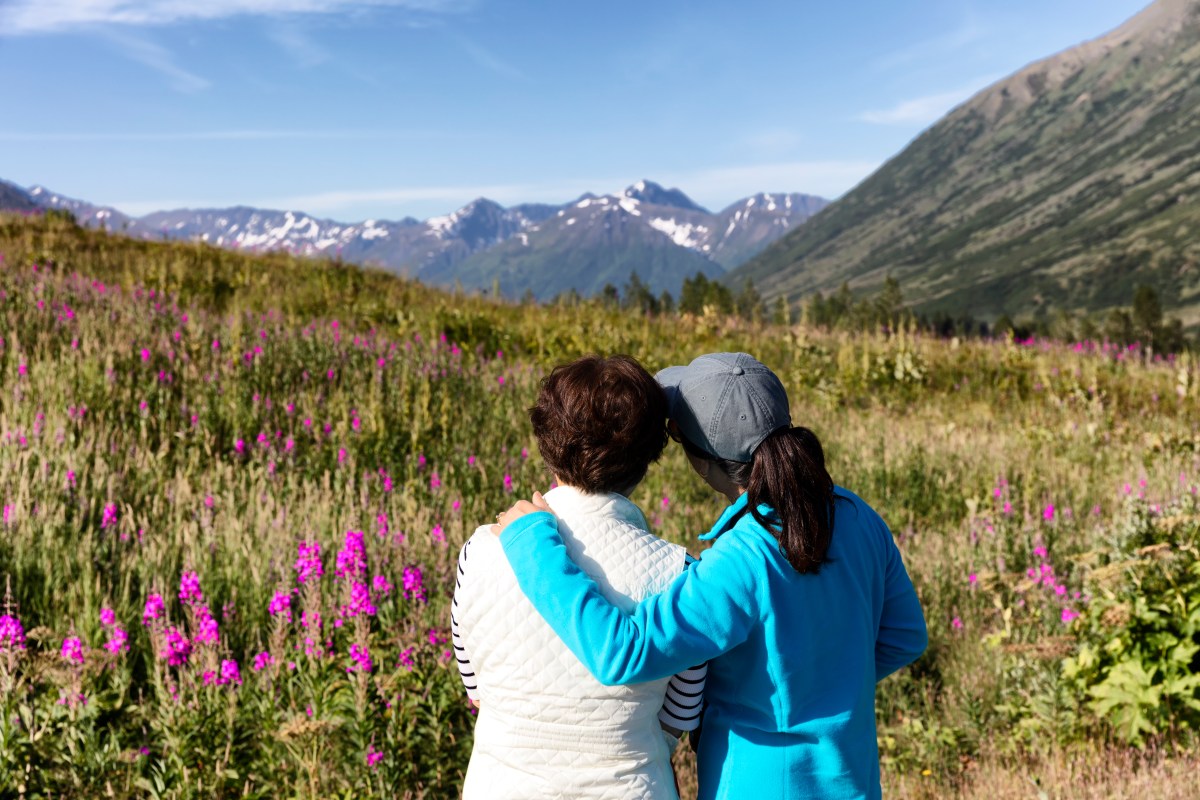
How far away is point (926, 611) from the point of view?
4.79 metres

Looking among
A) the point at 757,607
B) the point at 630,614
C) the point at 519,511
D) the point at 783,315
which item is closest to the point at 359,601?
the point at 519,511

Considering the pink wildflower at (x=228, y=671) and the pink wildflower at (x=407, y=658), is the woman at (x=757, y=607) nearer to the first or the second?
the pink wildflower at (x=407, y=658)

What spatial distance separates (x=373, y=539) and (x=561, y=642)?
3.14 meters

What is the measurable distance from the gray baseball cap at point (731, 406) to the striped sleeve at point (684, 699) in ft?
0.90

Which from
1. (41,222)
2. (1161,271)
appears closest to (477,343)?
(41,222)

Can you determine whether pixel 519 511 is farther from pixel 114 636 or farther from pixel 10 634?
pixel 114 636

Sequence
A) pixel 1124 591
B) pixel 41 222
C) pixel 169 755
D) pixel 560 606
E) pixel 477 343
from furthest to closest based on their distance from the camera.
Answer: pixel 41 222, pixel 477 343, pixel 1124 591, pixel 169 755, pixel 560 606

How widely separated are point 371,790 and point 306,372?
4927 millimetres

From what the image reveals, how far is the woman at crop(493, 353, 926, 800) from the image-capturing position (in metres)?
1.60

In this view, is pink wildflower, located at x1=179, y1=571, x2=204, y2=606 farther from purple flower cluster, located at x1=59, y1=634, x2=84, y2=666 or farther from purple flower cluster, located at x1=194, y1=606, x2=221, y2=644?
purple flower cluster, located at x1=59, y1=634, x2=84, y2=666

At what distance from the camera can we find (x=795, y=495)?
1.69 metres

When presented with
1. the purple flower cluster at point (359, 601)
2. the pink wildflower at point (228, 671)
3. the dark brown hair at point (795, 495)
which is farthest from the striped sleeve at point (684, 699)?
the pink wildflower at point (228, 671)

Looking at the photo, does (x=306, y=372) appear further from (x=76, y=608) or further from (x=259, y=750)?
(x=259, y=750)

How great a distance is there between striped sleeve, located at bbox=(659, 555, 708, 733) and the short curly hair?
0.27 meters
